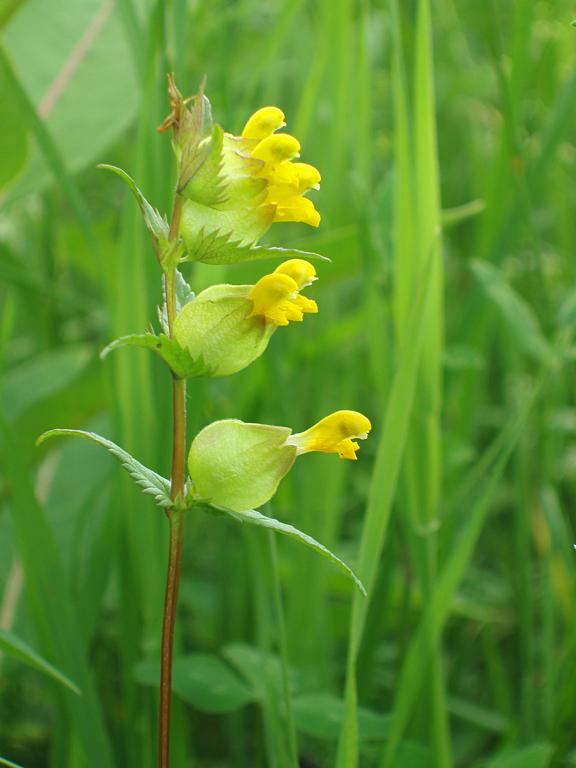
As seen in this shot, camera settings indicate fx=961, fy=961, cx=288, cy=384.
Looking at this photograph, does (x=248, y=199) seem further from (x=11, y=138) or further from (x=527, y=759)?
(x=11, y=138)

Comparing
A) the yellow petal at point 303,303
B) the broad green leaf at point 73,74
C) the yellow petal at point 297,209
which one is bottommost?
the yellow petal at point 303,303

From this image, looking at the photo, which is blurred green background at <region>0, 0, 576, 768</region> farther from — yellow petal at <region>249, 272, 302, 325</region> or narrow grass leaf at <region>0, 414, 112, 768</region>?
yellow petal at <region>249, 272, 302, 325</region>

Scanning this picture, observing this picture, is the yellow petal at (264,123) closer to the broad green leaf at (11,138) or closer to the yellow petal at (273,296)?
the yellow petal at (273,296)

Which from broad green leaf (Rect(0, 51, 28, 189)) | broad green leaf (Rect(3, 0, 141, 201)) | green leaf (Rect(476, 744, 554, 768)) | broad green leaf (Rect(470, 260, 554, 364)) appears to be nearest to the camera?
green leaf (Rect(476, 744, 554, 768))

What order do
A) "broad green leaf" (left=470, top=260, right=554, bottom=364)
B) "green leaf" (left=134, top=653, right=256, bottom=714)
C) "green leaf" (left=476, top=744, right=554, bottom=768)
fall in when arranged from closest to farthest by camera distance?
1. "green leaf" (left=476, top=744, right=554, bottom=768)
2. "green leaf" (left=134, top=653, right=256, bottom=714)
3. "broad green leaf" (left=470, top=260, right=554, bottom=364)

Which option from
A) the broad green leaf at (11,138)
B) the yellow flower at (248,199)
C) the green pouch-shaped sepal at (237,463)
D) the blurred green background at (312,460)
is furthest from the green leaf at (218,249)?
the broad green leaf at (11,138)

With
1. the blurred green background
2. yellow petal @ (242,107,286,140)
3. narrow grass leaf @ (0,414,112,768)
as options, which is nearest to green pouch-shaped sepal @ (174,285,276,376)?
yellow petal @ (242,107,286,140)
